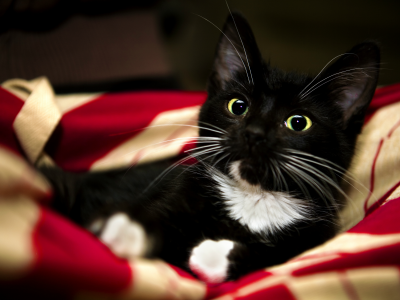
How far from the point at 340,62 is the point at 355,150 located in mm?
293

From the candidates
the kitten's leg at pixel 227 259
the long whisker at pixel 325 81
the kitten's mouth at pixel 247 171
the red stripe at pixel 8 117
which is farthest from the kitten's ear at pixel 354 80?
the red stripe at pixel 8 117

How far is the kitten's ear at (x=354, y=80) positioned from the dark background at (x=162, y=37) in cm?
61

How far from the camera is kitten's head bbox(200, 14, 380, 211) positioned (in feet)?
2.71

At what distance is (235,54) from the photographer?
108 cm

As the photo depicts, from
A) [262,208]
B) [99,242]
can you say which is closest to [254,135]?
[262,208]

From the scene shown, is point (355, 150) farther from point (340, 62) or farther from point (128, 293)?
point (128, 293)

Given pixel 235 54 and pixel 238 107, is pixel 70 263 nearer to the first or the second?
pixel 238 107

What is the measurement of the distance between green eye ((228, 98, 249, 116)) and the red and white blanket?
10.8 inches

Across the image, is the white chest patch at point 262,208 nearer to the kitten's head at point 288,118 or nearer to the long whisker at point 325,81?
the kitten's head at point 288,118

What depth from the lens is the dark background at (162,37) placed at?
1312 mm

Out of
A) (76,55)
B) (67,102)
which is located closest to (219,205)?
(67,102)

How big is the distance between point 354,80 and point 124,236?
2.70 feet

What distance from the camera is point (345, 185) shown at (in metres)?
1.04

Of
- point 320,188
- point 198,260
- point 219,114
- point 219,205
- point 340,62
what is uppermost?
point 340,62
